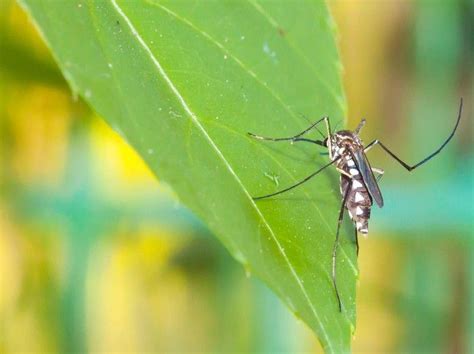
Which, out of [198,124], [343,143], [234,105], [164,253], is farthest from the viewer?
[164,253]

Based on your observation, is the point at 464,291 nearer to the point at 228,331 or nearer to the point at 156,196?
the point at 228,331

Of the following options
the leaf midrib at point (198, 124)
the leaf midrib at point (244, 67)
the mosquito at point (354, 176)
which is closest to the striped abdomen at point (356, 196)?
the mosquito at point (354, 176)

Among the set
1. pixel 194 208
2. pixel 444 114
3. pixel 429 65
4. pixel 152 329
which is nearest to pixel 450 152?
pixel 444 114

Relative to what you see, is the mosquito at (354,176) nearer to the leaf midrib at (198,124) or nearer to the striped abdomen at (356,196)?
the striped abdomen at (356,196)

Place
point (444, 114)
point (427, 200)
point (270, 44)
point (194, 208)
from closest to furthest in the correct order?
point (194, 208)
point (270, 44)
point (427, 200)
point (444, 114)

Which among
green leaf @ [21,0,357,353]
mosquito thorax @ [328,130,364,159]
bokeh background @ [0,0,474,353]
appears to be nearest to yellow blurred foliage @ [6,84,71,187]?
bokeh background @ [0,0,474,353]

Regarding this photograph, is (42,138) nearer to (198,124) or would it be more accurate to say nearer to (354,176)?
(354,176)

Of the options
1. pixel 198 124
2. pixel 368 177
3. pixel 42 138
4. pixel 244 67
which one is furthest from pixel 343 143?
pixel 42 138
